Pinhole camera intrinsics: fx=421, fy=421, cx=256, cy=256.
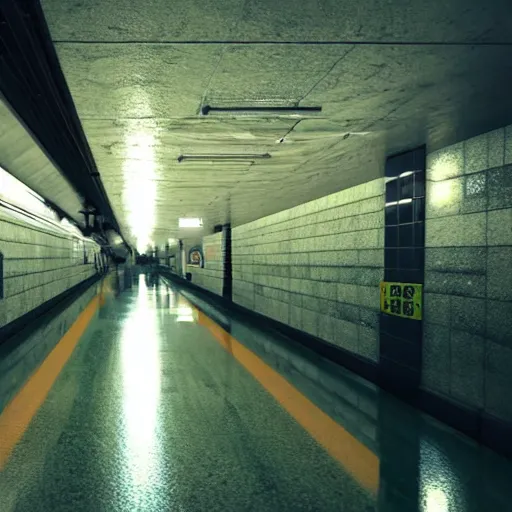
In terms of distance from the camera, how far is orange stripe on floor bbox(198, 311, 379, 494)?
335cm

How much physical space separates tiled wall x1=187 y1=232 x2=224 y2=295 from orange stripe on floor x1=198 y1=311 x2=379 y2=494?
1063 cm

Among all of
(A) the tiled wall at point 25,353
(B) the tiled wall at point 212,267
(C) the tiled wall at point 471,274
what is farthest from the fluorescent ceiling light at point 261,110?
(B) the tiled wall at point 212,267

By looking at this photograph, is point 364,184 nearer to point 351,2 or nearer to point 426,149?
point 426,149

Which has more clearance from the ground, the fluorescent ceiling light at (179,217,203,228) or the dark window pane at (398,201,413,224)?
the fluorescent ceiling light at (179,217,203,228)

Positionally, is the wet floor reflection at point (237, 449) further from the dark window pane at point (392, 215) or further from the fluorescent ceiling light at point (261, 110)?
the fluorescent ceiling light at point (261, 110)

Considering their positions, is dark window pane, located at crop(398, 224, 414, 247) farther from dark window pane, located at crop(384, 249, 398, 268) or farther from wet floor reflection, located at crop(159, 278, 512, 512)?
wet floor reflection, located at crop(159, 278, 512, 512)

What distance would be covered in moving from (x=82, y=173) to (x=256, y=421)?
21.9 ft

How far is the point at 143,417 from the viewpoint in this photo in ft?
14.3

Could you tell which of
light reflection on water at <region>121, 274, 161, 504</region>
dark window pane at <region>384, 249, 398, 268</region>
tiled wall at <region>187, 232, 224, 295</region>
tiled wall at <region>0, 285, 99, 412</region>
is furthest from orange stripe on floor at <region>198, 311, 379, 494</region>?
tiled wall at <region>187, 232, 224, 295</region>

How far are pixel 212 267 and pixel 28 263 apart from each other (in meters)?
9.35

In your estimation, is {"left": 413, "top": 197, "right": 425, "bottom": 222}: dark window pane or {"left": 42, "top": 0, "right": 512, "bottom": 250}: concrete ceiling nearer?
{"left": 42, "top": 0, "right": 512, "bottom": 250}: concrete ceiling

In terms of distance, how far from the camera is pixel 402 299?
5320mm

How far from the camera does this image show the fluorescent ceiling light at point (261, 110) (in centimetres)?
360

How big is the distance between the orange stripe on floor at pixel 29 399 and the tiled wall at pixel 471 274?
14.0 feet
